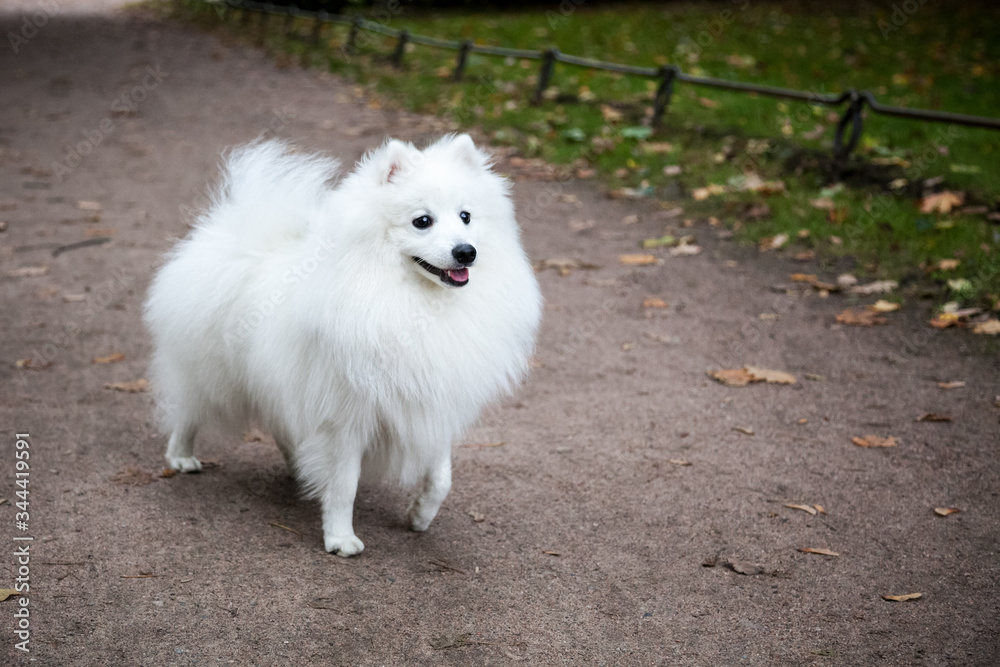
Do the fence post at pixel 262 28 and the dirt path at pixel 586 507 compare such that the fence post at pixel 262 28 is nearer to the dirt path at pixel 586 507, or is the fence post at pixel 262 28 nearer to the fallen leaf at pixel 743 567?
the dirt path at pixel 586 507

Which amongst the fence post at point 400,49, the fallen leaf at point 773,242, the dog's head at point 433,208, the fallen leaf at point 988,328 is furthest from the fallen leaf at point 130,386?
Result: the fence post at point 400,49

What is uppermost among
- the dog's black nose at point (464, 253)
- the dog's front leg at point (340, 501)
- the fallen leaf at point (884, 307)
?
the dog's black nose at point (464, 253)

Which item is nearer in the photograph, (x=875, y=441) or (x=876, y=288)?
(x=875, y=441)

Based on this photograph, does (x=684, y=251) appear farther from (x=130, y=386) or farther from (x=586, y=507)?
(x=130, y=386)

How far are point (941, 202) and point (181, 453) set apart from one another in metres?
6.57

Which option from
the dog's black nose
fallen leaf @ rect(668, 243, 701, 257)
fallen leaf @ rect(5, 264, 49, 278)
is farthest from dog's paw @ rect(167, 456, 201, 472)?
fallen leaf @ rect(668, 243, 701, 257)

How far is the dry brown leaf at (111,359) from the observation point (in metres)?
5.55

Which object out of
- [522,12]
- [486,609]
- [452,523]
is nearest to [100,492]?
[452,523]

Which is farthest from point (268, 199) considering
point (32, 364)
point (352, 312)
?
point (32, 364)

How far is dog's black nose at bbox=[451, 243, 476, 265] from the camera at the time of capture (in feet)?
10.5

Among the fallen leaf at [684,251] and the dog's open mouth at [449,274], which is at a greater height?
the dog's open mouth at [449,274]

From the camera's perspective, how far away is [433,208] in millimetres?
3285

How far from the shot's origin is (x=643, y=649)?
3.15 m

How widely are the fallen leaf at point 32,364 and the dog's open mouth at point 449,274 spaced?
327 cm
